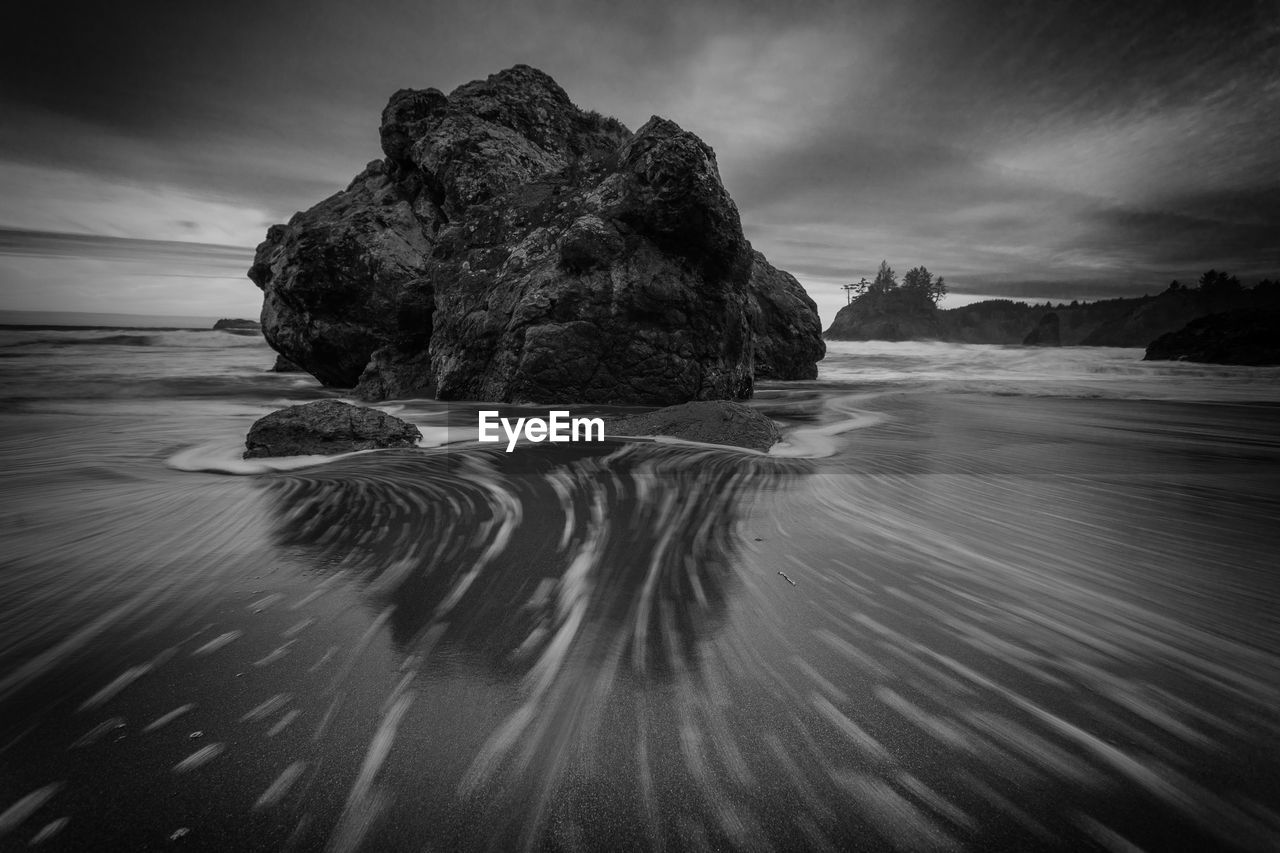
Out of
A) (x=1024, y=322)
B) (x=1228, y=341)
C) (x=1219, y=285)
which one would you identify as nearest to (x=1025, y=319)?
(x=1024, y=322)

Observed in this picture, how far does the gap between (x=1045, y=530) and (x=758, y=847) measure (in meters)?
2.22

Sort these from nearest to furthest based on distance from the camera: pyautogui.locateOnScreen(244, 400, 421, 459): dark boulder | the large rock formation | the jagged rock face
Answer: pyautogui.locateOnScreen(244, 400, 421, 459): dark boulder, the large rock formation, the jagged rock face

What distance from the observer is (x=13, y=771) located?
91cm

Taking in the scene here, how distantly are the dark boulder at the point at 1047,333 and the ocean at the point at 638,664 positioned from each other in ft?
253

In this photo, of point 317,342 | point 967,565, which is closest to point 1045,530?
point 967,565

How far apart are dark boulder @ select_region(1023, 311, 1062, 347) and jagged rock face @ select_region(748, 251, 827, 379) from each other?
6661cm

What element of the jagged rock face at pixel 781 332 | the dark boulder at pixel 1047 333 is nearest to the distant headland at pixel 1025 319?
the dark boulder at pixel 1047 333

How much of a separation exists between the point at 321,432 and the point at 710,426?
3.11 meters

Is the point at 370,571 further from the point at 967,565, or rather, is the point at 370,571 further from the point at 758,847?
the point at 967,565

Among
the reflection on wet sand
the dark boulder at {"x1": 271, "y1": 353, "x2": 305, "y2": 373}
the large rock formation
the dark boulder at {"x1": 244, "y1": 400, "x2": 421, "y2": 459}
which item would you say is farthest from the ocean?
the dark boulder at {"x1": 271, "y1": 353, "x2": 305, "y2": 373}

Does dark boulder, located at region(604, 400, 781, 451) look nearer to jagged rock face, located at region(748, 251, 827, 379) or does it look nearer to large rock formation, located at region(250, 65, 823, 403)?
large rock formation, located at region(250, 65, 823, 403)

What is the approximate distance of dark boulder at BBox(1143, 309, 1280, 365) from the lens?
49.4 ft

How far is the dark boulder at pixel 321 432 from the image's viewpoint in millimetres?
3877

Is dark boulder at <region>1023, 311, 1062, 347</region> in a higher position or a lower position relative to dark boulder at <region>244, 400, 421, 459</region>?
higher
